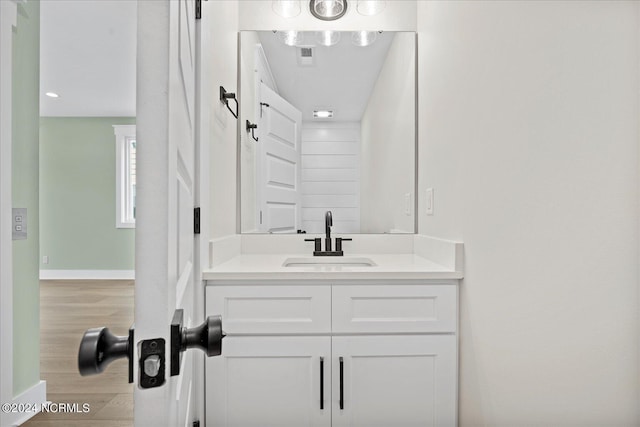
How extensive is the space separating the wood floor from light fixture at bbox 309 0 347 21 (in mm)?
2272

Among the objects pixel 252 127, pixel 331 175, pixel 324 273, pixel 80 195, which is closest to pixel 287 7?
pixel 252 127

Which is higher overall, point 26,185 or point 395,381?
point 26,185

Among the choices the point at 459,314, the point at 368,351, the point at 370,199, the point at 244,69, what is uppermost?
the point at 244,69

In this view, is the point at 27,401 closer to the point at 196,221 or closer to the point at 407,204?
the point at 196,221

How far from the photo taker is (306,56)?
219cm

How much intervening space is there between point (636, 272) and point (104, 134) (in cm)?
682

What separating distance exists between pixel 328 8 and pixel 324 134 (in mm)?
675

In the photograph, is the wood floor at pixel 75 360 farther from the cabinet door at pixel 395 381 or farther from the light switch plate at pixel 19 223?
the cabinet door at pixel 395 381

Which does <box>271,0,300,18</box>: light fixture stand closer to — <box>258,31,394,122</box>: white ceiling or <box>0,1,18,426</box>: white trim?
<box>258,31,394,122</box>: white ceiling

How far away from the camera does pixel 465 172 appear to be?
143cm

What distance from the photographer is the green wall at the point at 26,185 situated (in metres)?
1.89

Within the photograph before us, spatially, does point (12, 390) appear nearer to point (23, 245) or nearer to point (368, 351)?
point (23, 245)

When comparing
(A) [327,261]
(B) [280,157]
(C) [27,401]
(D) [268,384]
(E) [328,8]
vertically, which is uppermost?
(E) [328,8]

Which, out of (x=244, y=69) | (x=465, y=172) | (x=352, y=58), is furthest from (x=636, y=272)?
(x=244, y=69)
